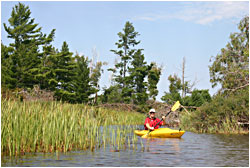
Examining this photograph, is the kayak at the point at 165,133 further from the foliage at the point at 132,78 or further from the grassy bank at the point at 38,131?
the foliage at the point at 132,78

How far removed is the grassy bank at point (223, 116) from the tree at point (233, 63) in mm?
3955

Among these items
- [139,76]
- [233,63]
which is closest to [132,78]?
[139,76]

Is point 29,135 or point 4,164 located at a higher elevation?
point 29,135

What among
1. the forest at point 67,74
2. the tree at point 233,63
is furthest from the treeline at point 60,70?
the tree at point 233,63

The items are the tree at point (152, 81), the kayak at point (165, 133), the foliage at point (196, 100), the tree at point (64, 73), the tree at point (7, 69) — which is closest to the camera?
the kayak at point (165, 133)

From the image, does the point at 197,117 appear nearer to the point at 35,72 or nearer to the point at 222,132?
the point at 222,132

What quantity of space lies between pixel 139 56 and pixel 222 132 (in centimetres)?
2920

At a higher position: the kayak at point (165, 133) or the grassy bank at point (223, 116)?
the grassy bank at point (223, 116)

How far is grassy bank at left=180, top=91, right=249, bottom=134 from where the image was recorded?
18047 mm

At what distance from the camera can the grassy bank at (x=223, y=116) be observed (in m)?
18.0

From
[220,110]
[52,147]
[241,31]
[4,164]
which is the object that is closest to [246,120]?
[220,110]

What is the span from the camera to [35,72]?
4178 cm

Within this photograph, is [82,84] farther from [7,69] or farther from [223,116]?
[223,116]

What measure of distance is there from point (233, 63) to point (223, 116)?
6.81 m
